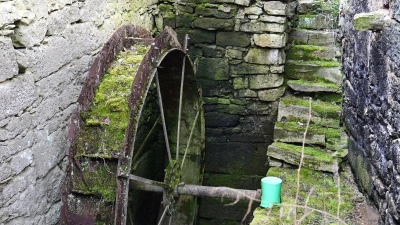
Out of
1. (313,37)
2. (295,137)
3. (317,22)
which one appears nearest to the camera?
(295,137)

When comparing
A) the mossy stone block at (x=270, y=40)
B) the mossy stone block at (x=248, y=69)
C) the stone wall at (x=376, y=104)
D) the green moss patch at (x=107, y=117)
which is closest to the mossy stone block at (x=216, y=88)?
the mossy stone block at (x=248, y=69)

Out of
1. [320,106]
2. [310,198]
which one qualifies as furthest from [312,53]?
[310,198]

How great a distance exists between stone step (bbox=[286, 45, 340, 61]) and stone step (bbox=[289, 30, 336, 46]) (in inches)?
3.3

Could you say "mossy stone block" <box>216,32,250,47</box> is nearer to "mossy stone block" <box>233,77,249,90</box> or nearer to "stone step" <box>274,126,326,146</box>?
"mossy stone block" <box>233,77,249,90</box>

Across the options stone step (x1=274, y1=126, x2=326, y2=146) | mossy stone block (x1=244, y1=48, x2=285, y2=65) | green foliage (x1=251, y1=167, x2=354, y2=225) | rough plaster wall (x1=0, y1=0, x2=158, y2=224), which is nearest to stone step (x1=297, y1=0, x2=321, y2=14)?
mossy stone block (x1=244, y1=48, x2=285, y2=65)

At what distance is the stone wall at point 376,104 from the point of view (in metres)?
2.70

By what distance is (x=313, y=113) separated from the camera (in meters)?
4.54

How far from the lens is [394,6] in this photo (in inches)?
106

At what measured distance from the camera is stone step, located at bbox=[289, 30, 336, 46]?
16.6 ft

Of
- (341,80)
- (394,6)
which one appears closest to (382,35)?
(394,6)

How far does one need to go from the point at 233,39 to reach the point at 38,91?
2.48 m

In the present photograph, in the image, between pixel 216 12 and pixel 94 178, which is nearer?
pixel 94 178

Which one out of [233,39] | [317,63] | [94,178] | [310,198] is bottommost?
[310,198]

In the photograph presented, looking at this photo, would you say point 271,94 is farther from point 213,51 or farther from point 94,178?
point 94,178
